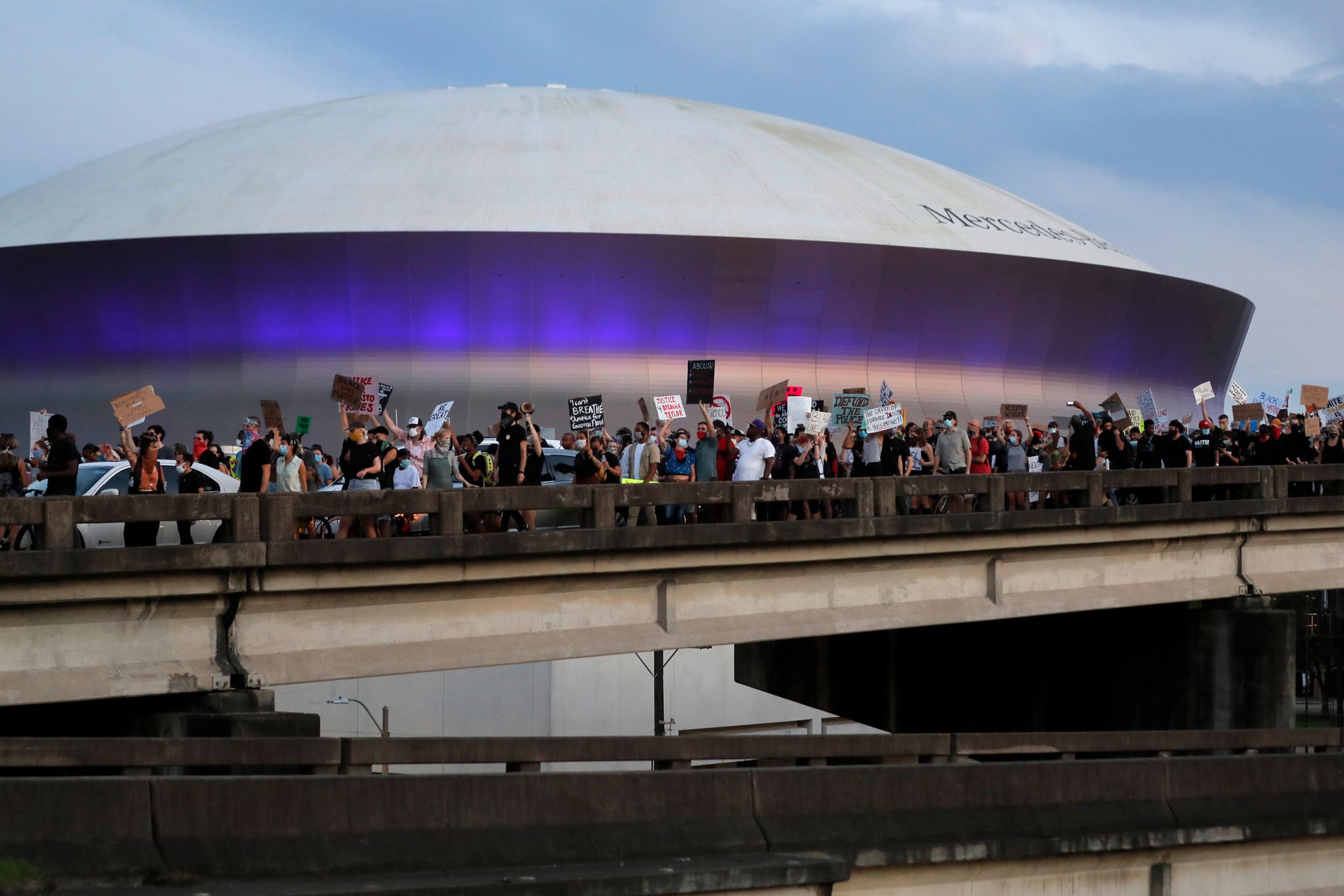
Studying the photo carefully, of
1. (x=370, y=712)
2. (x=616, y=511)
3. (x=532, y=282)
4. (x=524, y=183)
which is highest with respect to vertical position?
(x=524, y=183)

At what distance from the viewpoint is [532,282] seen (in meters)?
47.1

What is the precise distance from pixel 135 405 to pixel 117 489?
2.41 m

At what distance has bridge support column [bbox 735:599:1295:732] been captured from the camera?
22.3 metres

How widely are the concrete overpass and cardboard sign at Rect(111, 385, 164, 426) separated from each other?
6212mm

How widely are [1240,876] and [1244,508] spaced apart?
9544mm

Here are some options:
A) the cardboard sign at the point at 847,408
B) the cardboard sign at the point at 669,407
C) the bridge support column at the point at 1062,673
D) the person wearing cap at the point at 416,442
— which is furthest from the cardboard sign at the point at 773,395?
the person wearing cap at the point at 416,442

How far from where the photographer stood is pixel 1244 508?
23.2m

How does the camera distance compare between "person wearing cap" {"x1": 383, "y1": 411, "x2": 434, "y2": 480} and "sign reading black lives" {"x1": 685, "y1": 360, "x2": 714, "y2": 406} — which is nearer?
"person wearing cap" {"x1": 383, "y1": 411, "x2": 434, "y2": 480}

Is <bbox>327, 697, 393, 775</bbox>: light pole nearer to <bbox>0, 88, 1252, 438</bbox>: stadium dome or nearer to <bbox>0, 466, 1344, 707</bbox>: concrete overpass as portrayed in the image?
<bbox>0, 88, 1252, 438</bbox>: stadium dome

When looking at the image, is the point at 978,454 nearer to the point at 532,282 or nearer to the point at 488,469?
the point at 488,469

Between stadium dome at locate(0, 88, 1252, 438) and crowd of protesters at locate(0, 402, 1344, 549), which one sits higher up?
stadium dome at locate(0, 88, 1252, 438)

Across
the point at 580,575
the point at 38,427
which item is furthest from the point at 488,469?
the point at 38,427

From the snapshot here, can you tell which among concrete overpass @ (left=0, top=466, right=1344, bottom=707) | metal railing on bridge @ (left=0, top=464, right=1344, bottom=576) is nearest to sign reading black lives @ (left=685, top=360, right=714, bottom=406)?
metal railing on bridge @ (left=0, top=464, right=1344, bottom=576)

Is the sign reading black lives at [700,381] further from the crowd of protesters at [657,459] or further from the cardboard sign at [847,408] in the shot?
the cardboard sign at [847,408]
